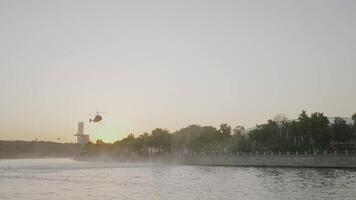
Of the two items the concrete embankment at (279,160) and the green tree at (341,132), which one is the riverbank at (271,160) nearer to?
the concrete embankment at (279,160)

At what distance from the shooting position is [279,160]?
114000 mm

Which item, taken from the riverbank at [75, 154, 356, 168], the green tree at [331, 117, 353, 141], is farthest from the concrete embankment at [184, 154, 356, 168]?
the green tree at [331, 117, 353, 141]

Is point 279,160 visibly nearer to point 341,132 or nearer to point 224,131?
point 341,132

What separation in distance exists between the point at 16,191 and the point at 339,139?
327ft

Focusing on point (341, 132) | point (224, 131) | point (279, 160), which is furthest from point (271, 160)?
point (224, 131)

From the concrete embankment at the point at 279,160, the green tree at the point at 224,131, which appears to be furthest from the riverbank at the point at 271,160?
the green tree at the point at 224,131

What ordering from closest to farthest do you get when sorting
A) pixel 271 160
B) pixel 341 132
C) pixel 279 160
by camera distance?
pixel 279 160
pixel 271 160
pixel 341 132

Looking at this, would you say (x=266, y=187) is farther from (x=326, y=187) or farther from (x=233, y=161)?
(x=233, y=161)

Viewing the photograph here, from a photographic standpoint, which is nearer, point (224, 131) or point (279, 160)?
point (279, 160)

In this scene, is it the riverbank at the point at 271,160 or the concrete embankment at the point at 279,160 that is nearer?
the concrete embankment at the point at 279,160

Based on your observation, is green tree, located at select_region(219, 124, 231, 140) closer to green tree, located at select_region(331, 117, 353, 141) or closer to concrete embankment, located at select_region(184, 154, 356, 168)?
concrete embankment, located at select_region(184, 154, 356, 168)

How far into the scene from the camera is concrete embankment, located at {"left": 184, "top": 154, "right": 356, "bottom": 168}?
9731cm

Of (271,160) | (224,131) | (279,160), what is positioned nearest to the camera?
(279,160)

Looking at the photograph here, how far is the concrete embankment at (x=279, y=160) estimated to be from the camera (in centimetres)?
9731
